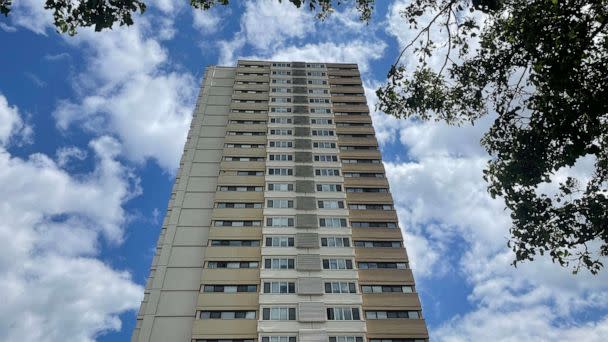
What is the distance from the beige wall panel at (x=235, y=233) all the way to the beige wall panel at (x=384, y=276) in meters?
10.3

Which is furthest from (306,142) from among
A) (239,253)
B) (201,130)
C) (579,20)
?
(579,20)

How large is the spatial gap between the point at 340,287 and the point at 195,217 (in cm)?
1595

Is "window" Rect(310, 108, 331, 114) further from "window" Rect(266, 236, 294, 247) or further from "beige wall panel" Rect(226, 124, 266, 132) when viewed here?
"window" Rect(266, 236, 294, 247)

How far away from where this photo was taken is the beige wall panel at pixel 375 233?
40.8 metres

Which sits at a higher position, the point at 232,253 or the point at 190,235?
the point at 190,235

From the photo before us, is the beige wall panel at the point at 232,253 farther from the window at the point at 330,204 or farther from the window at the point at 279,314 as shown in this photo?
the window at the point at 330,204

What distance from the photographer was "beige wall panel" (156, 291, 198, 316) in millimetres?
34969

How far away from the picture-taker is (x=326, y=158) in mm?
48594

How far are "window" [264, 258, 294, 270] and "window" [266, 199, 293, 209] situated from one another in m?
6.43

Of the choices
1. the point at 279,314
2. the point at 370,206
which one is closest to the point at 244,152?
the point at 370,206

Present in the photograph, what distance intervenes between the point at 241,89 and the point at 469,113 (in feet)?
159

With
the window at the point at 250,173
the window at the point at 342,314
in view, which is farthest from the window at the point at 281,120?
the window at the point at 342,314

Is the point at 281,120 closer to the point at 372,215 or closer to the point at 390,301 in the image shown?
the point at 372,215

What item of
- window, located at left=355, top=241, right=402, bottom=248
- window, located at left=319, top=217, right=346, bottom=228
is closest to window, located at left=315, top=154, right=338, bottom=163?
window, located at left=319, top=217, right=346, bottom=228
